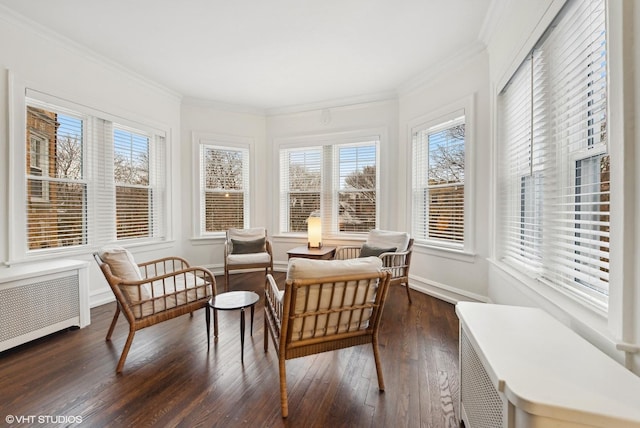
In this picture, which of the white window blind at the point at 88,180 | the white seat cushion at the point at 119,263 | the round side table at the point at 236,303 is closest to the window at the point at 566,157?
the round side table at the point at 236,303

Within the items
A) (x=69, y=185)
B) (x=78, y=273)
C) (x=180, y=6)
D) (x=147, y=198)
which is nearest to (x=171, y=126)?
(x=147, y=198)

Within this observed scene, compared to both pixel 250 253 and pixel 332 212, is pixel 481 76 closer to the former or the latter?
pixel 332 212

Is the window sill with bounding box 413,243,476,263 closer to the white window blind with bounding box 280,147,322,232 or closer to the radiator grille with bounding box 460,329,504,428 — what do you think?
the white window blind with bounding box 280,147,322,232

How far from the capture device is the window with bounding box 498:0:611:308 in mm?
1308

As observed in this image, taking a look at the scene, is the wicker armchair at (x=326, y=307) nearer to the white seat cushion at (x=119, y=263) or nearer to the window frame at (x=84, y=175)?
the white seat cushion at (x=119, y=263)

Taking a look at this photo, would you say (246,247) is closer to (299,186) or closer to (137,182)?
(299,186)

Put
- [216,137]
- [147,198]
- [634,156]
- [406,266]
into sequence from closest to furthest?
A: [634,156] < [406,266] < [147,198] < [216,137]

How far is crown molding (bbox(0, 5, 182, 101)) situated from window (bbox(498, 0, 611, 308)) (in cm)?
429

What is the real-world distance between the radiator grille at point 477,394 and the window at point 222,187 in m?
4.11

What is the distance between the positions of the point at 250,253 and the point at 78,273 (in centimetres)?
201

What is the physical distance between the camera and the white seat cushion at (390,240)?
336cm

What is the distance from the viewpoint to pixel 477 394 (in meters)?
1.20

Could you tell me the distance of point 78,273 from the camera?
8.68ft

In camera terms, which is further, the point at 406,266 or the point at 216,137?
the point at 216,137
